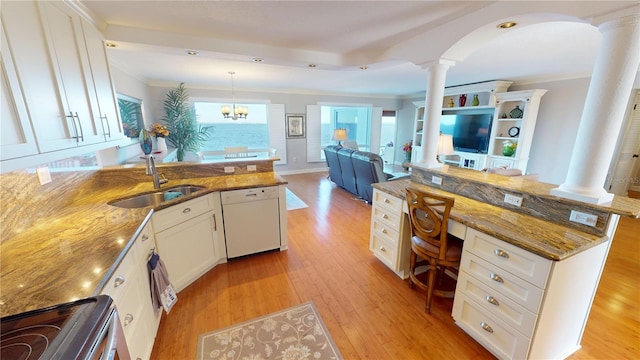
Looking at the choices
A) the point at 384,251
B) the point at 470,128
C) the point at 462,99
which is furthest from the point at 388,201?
the point at 462,99

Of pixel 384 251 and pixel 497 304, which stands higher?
pixel 497 304

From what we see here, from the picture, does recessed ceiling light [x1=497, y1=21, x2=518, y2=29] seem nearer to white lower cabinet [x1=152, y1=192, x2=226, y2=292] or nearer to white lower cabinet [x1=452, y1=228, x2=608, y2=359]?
white lower cabinet [x1=452, y1=228, x2=608, y2=359]

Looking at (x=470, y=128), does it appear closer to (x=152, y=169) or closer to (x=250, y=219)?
(x=250, y=219)

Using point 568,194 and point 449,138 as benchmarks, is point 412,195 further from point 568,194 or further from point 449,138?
point 449,138

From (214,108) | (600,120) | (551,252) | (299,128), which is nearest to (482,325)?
(551,252)

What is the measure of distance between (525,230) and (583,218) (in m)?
0.35

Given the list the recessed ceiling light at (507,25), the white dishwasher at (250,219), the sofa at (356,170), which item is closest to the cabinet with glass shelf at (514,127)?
the sofa at (356,170)

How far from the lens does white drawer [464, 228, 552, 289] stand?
1.34 m

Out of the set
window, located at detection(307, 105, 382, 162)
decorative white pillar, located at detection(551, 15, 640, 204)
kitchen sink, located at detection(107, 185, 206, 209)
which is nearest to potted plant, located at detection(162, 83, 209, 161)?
window, located at detection(307, 105, 382, 162)

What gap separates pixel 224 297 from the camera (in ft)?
7.30

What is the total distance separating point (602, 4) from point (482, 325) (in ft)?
6.66

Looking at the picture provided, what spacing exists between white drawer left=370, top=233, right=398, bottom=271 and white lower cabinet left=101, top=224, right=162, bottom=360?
79.5 inches

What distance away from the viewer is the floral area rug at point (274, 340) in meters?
1.69

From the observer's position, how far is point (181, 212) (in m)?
2.15
